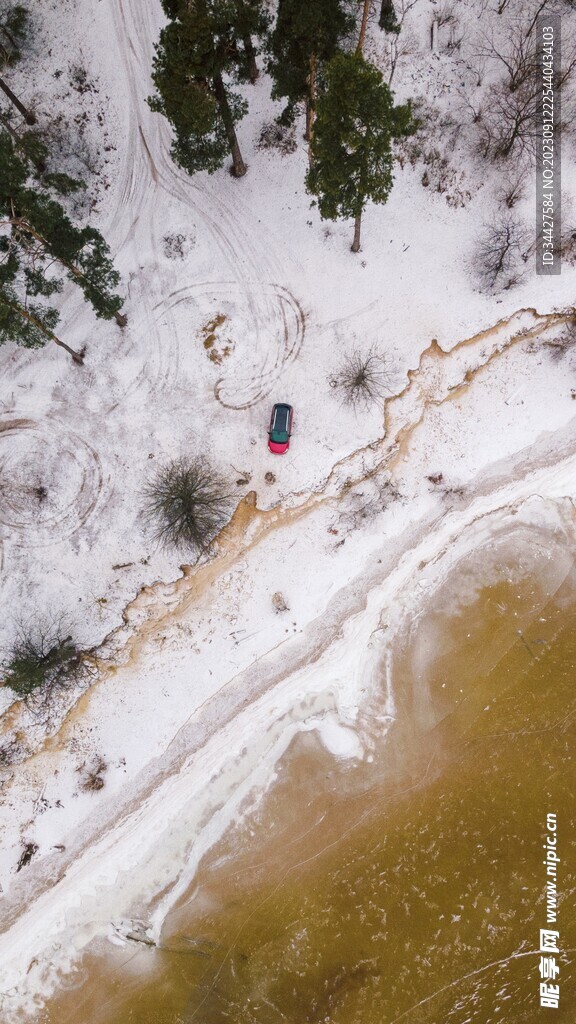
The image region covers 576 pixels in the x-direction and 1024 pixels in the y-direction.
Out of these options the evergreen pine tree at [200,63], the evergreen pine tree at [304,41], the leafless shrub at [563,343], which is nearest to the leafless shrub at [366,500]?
the leafless shrub at [563,343]

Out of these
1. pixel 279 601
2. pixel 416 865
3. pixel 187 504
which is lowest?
pixel 416 865

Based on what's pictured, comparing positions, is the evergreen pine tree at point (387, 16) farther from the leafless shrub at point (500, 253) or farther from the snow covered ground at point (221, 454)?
the leafless shrub at point (500, 253)

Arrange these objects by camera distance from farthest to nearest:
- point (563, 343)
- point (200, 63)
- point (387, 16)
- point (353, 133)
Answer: point (563, 343) → point (387, 16) → point (200, 63) → point (353, 133)

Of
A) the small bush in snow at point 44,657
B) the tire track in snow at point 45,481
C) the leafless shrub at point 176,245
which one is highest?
the leafless shrub at point 176,245

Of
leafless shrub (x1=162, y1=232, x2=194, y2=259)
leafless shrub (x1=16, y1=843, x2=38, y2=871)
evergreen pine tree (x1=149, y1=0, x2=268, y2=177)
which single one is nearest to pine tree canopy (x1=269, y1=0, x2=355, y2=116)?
evergreen pine tree (x1=149, y1=0, x2=268, y2=177)

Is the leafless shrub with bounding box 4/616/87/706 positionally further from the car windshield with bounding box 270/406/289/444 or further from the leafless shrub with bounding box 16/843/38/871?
the car windshield with bounding box 270/406/289/444

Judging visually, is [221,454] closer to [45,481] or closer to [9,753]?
[45,481]

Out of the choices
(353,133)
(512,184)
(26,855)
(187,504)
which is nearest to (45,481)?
(187,504)
